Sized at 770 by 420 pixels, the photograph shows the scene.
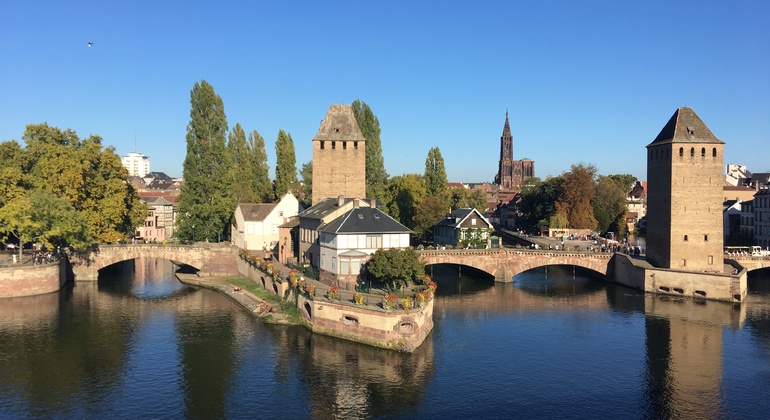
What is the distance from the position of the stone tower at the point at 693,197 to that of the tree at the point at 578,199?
34.2m

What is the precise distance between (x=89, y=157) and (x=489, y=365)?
1932 inches

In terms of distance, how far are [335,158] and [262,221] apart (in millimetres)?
11861

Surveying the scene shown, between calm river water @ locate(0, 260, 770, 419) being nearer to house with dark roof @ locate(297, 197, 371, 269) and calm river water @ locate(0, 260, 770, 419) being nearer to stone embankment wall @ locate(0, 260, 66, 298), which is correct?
stone embankment wall @ locate(0, 260, 66, 298)

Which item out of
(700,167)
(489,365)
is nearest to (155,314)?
(489,365)

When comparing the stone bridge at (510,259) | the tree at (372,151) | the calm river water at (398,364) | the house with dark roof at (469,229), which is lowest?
the calm river water at (398,364)

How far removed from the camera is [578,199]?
9231 centimetres

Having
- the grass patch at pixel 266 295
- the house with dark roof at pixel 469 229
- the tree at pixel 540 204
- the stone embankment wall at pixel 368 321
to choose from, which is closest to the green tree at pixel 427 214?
the house with dark roof at pixel 469 229

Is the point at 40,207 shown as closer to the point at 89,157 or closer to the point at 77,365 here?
the point at 89,157

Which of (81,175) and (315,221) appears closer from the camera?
(315,221)

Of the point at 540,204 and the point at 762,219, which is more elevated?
the point at 540,204

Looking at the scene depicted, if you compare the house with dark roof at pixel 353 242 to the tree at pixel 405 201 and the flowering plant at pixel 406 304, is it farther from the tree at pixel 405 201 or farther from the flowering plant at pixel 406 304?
the tree at pixel 405 201

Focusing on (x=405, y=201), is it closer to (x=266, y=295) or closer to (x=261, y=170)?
(x=261, y=170)

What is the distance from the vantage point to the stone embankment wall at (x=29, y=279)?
53500 mm

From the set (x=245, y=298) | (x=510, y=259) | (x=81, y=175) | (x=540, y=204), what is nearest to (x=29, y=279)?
(x=81, y=175)
